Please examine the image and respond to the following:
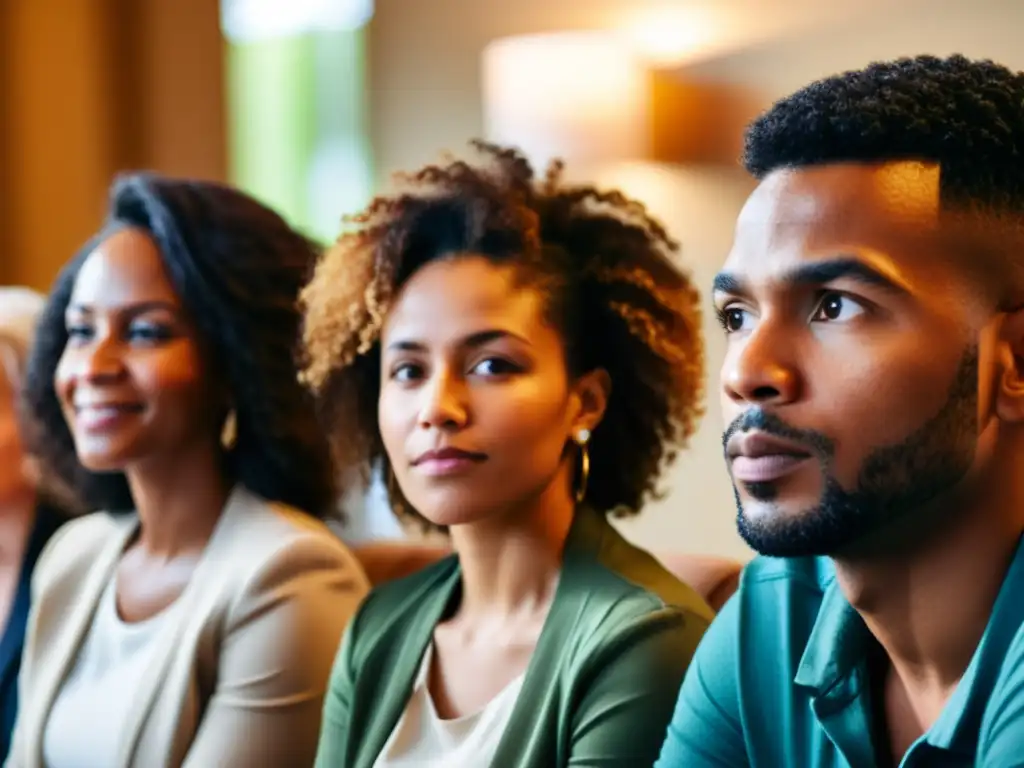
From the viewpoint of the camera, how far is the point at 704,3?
2357 mm

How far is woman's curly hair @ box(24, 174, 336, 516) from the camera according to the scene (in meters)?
1.82

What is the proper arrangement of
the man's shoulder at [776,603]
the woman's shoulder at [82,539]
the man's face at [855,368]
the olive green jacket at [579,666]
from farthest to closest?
1. the woman's shoulder at [82,539]
2. the olive green jacket at [579,666]
3. the man's shoulder at [776,603]
4. the man's face at [855,368]

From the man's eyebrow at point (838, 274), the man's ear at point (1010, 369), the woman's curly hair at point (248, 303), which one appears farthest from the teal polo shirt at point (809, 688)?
the woman's curly hair at point (248, 303)

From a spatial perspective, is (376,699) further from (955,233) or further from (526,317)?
(955,233)

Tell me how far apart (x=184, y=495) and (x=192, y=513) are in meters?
0.03

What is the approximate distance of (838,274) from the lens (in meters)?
0.94

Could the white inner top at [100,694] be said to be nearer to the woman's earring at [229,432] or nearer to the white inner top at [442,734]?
the woman's earring at [229,432]

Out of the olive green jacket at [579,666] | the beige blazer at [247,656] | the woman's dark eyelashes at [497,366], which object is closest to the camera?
the olive green jacket at [579,666]

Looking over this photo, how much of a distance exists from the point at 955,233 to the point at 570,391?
24.1 inches

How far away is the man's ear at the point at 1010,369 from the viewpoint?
3.10 feet

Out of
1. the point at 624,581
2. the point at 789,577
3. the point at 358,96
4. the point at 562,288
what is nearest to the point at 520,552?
the point at 624,581

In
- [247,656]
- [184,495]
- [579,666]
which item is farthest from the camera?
[184,495]

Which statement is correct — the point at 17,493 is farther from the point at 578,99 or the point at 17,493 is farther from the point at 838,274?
the point at 838,274

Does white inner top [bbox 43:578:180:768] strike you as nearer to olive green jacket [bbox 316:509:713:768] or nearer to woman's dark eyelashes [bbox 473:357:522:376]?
olive green jacket [bbox 316:509:713:768]
